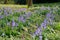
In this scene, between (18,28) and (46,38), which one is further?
(18,28)

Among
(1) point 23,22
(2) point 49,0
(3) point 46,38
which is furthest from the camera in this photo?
(2) point 49,0

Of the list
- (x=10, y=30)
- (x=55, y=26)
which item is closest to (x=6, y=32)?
(x=10, y=30)

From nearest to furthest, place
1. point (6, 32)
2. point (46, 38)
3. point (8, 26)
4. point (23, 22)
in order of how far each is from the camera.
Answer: point (46, 38) < point (6, 32) < point (8, 26) < point (23, 22)

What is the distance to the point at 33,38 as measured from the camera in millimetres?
6363

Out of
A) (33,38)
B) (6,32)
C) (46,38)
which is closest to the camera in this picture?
(33,38)

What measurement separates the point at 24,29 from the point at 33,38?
5.86 ft

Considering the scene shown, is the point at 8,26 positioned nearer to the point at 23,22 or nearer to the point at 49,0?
the point at 23,22

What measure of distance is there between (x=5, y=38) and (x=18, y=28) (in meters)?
1.48

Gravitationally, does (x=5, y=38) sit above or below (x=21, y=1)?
above

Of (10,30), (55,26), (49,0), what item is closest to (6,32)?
(10,30)

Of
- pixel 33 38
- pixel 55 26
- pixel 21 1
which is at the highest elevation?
pixel 33 38

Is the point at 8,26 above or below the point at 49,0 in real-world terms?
above

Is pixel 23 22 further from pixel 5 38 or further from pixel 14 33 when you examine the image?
pixel 5 38

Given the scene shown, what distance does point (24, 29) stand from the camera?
8.12 meters
